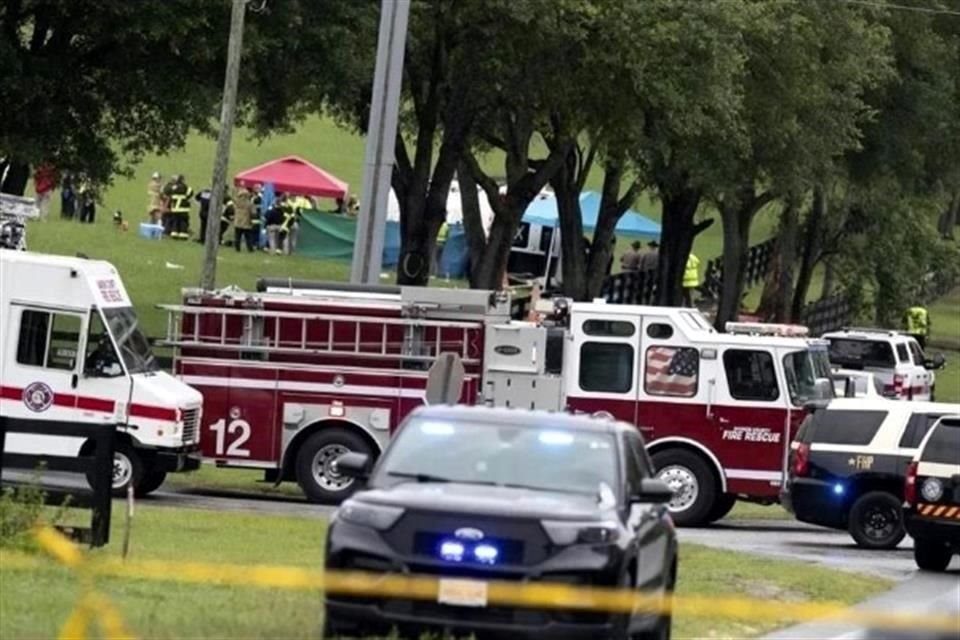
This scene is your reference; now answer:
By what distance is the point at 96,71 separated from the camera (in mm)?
38719

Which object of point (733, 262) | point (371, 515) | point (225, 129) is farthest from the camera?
point (733, 262)

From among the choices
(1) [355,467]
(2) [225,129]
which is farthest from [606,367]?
(1) [355,467]

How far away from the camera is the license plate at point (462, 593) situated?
1245 centimetres

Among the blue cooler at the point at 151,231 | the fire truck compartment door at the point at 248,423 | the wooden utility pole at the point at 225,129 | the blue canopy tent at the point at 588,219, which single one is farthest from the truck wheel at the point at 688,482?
the blue canopy tent at the point at 588,219

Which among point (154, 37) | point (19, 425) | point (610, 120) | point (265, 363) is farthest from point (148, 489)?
point (610, 120)

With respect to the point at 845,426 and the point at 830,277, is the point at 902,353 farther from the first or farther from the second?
the point at 830,277

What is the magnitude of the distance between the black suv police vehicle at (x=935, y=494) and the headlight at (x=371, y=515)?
11.6 m

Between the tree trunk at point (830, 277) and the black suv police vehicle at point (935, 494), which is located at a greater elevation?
the tree trunk at point (830, 277)

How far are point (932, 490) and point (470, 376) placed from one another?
6.47 m

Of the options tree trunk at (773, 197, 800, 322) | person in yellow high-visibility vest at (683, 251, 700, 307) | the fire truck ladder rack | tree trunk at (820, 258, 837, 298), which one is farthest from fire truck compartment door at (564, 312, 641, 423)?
tree trunk at (820, 258, 837, 298)

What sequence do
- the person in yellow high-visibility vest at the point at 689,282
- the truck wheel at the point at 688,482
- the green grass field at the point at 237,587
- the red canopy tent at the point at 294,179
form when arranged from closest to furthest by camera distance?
the green grass field at the point at 237,587
the truck wheel at the point at 688,482
the person in yellow high-visibility vest at the point at 689,282
the red canopy tent at the point at 294,179

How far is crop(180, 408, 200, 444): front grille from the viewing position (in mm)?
26344

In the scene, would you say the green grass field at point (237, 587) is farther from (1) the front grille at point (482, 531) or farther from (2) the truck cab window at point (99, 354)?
(2) the truck cab window at point (99, 354)

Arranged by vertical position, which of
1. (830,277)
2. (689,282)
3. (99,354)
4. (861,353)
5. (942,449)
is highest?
(830,277)
